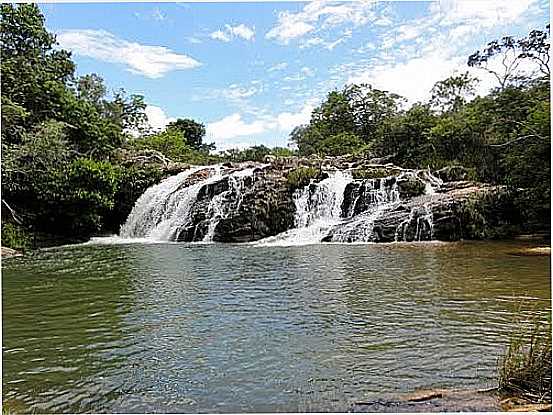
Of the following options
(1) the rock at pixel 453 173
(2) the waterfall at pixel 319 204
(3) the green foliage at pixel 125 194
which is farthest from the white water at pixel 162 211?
(1) the rock at pixel 453 173

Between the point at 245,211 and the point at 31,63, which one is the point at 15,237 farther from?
the point at 31,63

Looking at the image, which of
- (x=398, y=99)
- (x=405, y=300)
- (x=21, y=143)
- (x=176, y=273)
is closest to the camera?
(x=405, y=300)

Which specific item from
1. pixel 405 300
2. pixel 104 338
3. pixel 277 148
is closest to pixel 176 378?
pixel 104 338

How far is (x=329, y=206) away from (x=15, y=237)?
14.5 feet

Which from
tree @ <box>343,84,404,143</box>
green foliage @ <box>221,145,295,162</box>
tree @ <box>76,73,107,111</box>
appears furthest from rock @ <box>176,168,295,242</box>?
tree @ <box>343,84,404,143</box>

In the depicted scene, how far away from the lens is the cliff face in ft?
26.9

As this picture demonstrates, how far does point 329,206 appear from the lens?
931 centimetres

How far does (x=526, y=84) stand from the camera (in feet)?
36.5

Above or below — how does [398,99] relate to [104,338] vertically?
above

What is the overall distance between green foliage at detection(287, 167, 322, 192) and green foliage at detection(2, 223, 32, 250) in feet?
12.7

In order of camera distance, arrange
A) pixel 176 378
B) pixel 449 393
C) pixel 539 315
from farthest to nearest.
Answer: pixel 539 315 < pixel 176 378 < pixel 449 393

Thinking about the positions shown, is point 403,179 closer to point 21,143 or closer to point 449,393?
point 21,143

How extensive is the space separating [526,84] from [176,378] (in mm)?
10497

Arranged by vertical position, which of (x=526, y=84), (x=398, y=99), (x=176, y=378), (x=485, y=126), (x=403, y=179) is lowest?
(x=176, y=378)
